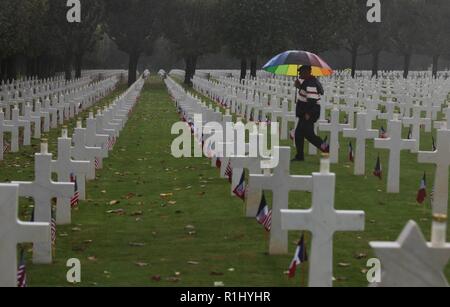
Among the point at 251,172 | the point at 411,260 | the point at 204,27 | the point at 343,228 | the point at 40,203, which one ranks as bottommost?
the point at 40,203

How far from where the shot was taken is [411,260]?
227 inches

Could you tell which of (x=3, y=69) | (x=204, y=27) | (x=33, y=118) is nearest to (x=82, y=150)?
(x=33, y=118)

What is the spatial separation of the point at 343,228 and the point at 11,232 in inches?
98.6

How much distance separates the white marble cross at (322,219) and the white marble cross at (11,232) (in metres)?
1.88

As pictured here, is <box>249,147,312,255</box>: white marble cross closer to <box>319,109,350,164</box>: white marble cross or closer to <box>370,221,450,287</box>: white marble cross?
<box>370,221,450,287</box>: white marble cross

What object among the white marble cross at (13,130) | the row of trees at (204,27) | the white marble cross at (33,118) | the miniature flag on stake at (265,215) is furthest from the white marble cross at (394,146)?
the row of trees at (204,27)

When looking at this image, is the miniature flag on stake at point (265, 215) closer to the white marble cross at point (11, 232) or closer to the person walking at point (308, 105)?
the white marble cross at point (11, 232)

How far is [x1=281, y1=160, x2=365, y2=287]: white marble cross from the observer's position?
744 cm

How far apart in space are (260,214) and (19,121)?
38.0 feet

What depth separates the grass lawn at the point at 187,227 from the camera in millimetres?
8930

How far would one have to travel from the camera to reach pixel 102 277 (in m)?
8.79

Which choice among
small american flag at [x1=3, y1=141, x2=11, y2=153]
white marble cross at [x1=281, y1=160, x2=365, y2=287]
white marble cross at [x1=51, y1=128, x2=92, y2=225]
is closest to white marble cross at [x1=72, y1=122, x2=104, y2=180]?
white marble cross at [x1=51, y1=128, x2=92, y2=225]

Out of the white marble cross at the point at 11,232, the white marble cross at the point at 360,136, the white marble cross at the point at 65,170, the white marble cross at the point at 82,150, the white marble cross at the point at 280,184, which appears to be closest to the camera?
the white marble cross at the point at 11,232

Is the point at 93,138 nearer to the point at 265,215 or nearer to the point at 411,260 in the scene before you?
the point at 265,215
